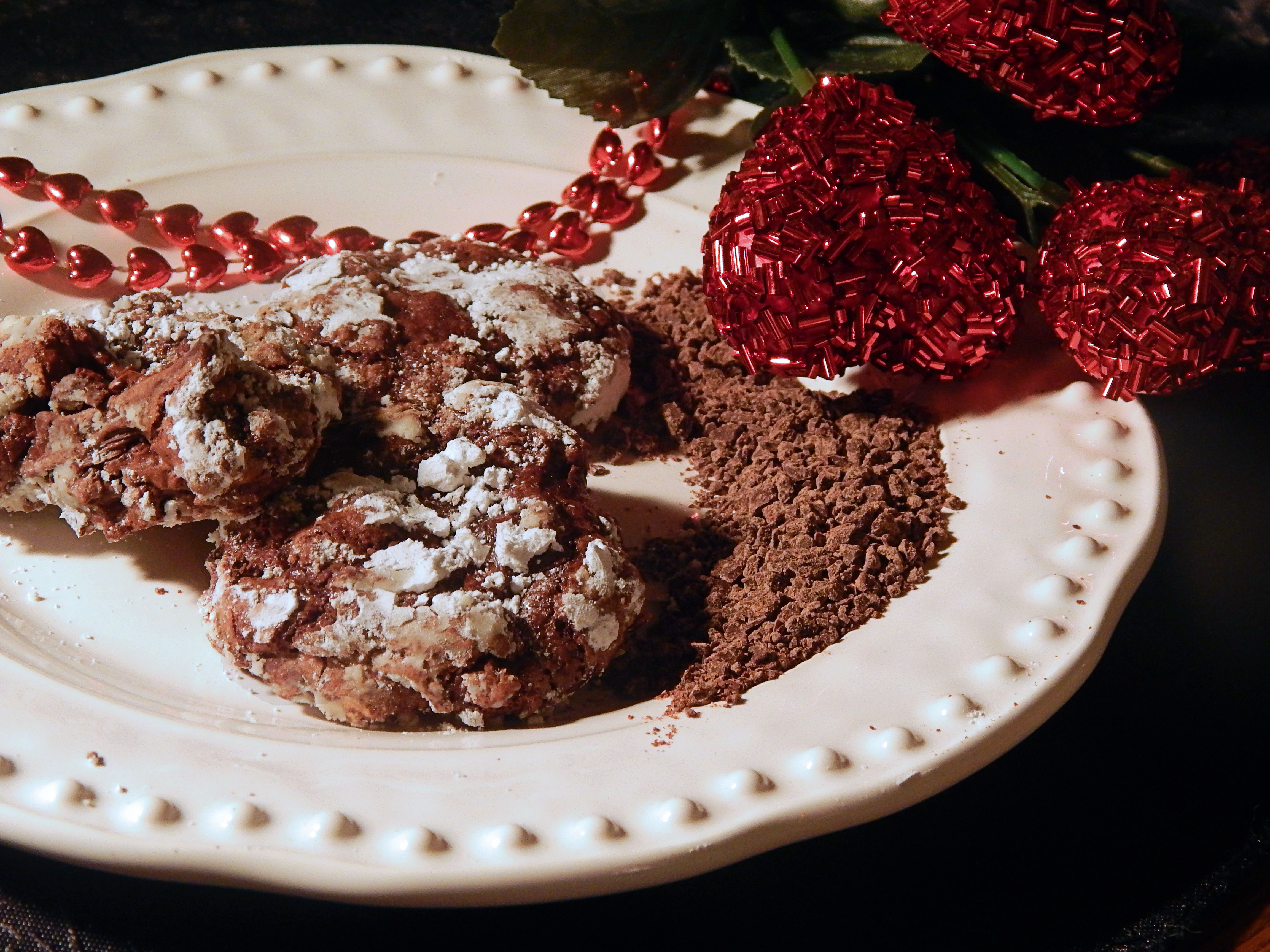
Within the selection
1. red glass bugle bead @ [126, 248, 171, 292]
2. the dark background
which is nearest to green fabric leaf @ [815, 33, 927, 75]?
the dark background

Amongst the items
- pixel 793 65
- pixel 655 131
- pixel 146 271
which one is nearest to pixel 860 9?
pixel 793 65

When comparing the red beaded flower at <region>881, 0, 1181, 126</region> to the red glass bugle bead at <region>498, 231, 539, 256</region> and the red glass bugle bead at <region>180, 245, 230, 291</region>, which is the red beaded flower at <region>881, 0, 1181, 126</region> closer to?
the red glass bugle bead at <region>498, 231, 539, 256</region>

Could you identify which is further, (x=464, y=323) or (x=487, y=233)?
(x=487, y=233)

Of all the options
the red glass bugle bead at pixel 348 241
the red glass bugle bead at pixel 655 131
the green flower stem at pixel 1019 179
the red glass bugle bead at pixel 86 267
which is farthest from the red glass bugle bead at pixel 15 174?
the green flower stem at pixel 1019 179

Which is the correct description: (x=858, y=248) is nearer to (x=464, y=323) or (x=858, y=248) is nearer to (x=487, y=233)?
(x=464, y=323)

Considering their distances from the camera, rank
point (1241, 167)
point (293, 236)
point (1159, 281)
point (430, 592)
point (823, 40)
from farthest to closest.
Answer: point (823, 40), point (293, 236), point (1241, 167), point (1159, 281), point (430, 592)

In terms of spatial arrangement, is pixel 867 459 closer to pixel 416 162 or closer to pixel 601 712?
pixel 601 712
